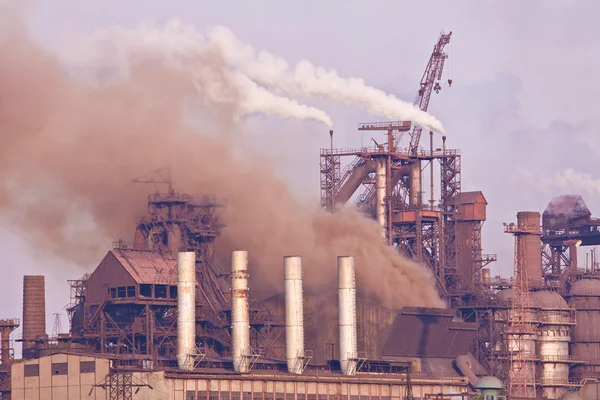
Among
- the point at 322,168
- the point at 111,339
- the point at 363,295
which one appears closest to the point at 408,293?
the point at 363,295

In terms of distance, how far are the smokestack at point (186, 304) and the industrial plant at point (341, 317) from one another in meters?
0.09

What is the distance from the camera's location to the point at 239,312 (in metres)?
126

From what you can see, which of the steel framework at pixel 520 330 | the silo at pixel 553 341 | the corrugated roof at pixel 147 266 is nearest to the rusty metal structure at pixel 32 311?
the corrugated roof at pixel 147 266

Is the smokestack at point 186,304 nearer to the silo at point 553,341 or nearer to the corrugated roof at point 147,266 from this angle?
the corrugated roof at point 147,266

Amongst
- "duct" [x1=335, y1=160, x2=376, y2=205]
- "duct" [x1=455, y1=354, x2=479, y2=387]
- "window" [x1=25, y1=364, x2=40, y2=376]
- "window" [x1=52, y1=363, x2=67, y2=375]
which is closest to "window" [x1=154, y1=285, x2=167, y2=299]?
"window" [x1=25, y1=364, x2=40, y2=376]

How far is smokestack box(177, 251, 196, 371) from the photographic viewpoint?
12462cm

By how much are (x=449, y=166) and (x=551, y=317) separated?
1720cm

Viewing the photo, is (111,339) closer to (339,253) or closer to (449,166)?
(339,253)

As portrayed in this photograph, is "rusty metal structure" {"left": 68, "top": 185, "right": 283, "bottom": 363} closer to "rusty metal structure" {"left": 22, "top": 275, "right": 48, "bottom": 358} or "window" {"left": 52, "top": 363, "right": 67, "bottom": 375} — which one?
"rusty metal structure" {"left": 22, "top": 275, "right": 48, "bottom": 358}

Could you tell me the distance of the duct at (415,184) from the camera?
15625 cm

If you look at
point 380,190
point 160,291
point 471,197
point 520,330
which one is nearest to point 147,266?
point 160,291

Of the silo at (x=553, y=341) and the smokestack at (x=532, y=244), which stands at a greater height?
the smokestack at (x=532, y=244)

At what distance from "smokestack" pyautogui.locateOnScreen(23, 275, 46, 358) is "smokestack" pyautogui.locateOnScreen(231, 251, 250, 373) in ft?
58.4

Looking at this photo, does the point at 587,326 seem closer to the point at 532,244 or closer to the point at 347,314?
the point at 532,244
